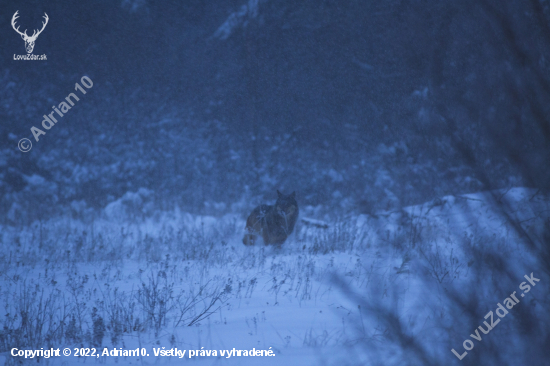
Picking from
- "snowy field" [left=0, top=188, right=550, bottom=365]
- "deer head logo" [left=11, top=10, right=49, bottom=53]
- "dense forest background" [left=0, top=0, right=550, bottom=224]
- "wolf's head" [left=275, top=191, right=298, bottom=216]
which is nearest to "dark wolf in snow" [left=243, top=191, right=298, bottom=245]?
"wolf's head" [left=275, top=191, right=298, bottom=216]

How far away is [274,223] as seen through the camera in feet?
24.8

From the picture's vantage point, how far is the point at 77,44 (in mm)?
12539

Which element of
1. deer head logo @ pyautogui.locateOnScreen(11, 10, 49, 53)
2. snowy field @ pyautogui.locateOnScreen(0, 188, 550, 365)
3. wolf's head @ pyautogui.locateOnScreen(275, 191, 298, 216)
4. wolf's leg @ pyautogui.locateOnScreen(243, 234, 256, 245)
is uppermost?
deer head logo @ pyautogui.locateOnScreen(11, 10, 49, 53)

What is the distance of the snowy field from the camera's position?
1.61 meters

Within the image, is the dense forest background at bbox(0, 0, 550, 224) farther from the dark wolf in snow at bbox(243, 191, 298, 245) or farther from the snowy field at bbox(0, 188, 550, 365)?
the snowy field at bbox(0, 188, 550, 365)

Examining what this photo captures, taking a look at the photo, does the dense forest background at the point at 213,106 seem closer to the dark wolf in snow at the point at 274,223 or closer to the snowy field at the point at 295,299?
the dark wolf in snow at the point at 274,223

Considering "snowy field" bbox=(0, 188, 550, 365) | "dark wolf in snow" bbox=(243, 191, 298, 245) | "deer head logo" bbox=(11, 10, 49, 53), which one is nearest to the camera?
"snowy field" bbox=(0, 188, 550, 365)

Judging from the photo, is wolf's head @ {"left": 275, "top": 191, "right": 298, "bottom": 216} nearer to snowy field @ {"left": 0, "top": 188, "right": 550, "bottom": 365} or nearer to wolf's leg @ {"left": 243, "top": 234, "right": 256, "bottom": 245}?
snowy field @ {"left": 0, "top": 188, "right": 550, "bottom": 365}

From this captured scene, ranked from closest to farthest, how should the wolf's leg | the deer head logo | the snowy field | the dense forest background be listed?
the snowy field < the wolf's leg < the dense forest background < the deer head logo

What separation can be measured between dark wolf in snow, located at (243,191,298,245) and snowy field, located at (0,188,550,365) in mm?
277

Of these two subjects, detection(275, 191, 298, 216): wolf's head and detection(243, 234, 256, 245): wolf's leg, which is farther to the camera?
detection(243, 234, 256, 245): wolf's leg

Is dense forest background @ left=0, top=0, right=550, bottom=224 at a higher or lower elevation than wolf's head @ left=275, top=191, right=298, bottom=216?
higher

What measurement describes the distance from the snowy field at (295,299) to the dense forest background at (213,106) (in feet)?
15.2

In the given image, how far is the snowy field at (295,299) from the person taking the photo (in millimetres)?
1607
